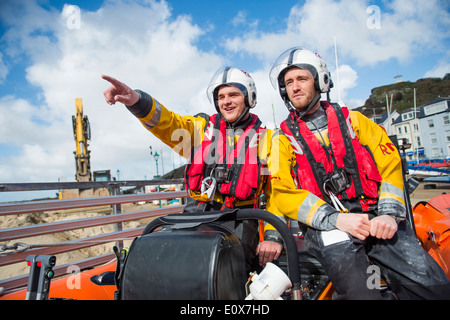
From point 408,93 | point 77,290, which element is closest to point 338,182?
point 77,290

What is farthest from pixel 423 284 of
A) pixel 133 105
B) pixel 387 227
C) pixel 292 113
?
pixel 133 105

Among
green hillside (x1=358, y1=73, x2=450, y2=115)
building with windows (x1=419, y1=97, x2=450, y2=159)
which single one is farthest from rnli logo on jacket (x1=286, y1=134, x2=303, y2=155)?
green hillside (x1=358, y1=73, x2=450, y2=115)

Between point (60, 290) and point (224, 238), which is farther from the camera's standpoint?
point (60, 290)

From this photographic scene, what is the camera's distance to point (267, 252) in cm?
185

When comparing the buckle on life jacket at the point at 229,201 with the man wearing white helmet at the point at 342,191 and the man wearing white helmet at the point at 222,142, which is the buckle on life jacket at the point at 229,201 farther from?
the man wearing white helmet at the point at 342,191

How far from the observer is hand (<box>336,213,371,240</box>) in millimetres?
1679

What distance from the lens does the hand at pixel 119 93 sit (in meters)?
1.98

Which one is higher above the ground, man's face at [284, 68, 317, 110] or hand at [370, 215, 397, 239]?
man's face at [284, 68, 317, 110]

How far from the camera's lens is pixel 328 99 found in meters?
2.48

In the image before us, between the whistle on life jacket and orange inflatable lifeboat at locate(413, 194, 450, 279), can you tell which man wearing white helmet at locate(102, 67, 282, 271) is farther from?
orange inflatable lifeboat at locate(413, 194, 450, 279)

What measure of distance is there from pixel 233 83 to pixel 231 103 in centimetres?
19
